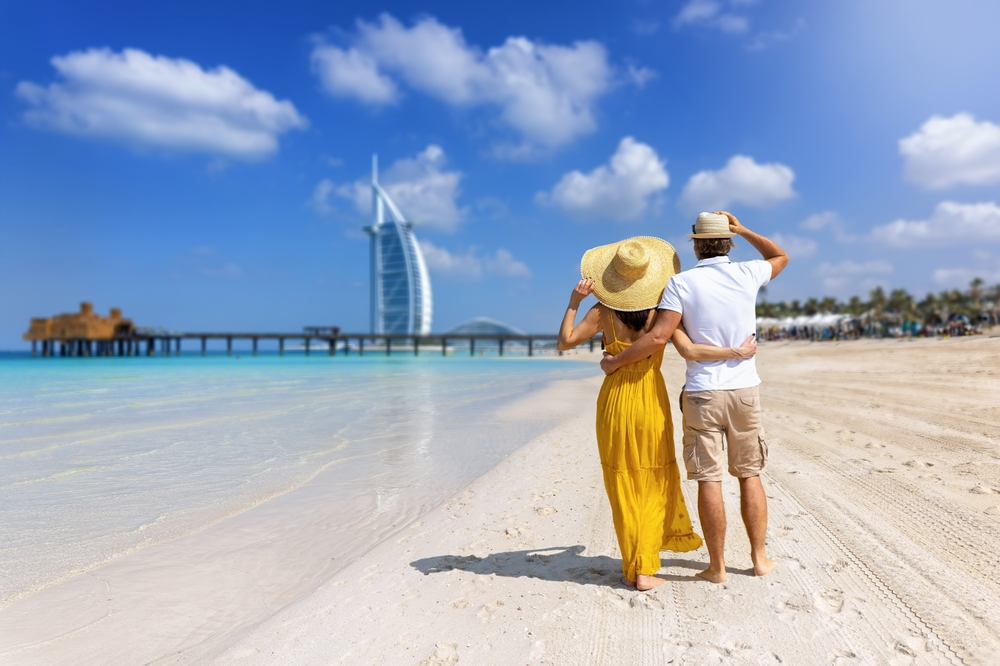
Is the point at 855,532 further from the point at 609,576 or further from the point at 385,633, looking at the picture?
the point at 385,633

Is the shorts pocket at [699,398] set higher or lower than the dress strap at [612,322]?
lower

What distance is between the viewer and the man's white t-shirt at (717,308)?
249 cm

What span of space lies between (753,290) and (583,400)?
422 inches

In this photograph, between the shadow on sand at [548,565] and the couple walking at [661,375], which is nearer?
the couple walking at [661,375]

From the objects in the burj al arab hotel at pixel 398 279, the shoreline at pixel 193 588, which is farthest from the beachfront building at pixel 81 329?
the shoreline at pixel 193 588

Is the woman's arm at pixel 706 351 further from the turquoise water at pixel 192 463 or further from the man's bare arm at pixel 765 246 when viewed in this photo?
the turquoise water at pixel 192 463

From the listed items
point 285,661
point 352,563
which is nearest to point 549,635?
point 285,661

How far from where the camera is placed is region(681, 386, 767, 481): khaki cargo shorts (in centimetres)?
251

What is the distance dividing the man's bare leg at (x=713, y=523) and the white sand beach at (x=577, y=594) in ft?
0.24

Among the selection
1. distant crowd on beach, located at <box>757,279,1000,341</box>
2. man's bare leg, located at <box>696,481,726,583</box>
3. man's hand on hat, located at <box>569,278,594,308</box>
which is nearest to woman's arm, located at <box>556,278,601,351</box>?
man's hand on hat, located at <box>569,278,594,308</box>

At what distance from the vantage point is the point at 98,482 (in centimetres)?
560

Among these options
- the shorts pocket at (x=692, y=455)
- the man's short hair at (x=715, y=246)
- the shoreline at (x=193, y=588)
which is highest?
the man's short hair at (x=715, y=246)

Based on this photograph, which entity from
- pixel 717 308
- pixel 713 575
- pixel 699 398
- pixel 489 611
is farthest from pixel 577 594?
pixel 717 308

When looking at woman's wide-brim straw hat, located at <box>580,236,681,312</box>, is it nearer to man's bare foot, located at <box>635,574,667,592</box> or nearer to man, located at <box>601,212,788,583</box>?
man, located at <box>601,212,788,583</box>
